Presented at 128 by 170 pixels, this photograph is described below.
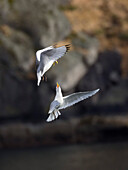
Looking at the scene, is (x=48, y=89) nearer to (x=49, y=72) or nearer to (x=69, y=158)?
(x=49, y=72)

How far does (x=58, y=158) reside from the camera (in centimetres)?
1883

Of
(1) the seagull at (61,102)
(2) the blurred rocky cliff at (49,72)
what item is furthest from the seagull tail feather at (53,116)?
(2) the blurred rocky cliff at (49,72)

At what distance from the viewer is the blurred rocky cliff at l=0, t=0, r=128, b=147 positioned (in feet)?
76.7

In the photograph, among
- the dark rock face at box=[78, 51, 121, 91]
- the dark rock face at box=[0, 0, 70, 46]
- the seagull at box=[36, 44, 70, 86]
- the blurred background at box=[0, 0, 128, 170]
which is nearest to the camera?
the seagull at box=[36, 44, 70, 86]

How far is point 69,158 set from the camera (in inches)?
731

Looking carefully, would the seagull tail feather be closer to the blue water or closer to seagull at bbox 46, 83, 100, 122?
seagull at bbox 46, 83, 100, 122

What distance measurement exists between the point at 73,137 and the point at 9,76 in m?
4.29

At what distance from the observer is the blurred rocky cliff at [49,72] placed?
76.7ft

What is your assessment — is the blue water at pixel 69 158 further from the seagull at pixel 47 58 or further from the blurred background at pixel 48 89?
the seagull at pixel 47 58

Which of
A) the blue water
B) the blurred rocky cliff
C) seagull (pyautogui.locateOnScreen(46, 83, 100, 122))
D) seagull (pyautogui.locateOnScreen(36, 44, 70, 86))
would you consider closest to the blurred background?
the blurred rocky cliff

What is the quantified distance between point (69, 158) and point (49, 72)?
235 inches

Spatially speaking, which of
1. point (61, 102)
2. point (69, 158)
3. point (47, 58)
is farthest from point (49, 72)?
point (61, 102)

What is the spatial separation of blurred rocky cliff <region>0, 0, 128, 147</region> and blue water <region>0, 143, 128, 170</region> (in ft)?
8.60

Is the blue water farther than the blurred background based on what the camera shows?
Answer: No
